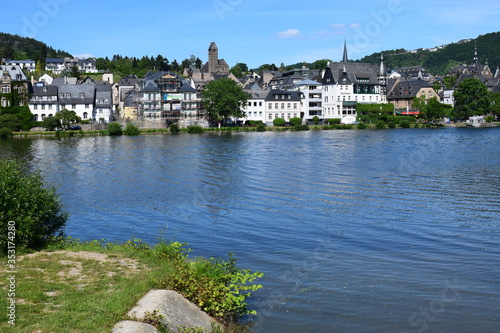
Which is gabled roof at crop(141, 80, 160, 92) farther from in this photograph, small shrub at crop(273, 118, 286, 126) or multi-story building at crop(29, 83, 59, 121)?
small shrub at crop(273, 118, 286, 126)

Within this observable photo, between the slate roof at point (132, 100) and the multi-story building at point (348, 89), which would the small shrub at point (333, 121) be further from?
the slate roof at point (132, 100)

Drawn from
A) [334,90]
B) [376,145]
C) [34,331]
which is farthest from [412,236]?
[334,90]

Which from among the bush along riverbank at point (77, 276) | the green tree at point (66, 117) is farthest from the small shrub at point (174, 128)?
the bush along riverbank at point (77, 276)

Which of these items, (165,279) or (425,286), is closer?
(165,279)

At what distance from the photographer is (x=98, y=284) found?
36.4 ft

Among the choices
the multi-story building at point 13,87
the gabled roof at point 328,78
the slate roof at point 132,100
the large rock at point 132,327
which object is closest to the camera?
the large rock at point 132,327

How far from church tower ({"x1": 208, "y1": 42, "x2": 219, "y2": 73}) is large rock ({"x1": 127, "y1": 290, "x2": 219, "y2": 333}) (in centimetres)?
16013

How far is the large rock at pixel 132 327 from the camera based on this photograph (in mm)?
8789

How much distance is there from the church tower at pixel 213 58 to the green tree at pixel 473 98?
270ft

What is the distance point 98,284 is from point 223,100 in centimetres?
8731

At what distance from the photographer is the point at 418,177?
34.5 meters

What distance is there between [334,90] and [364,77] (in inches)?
366

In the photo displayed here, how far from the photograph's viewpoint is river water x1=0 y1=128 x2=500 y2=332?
1197 cm

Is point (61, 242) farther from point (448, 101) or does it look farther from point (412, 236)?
point (448, 101)
